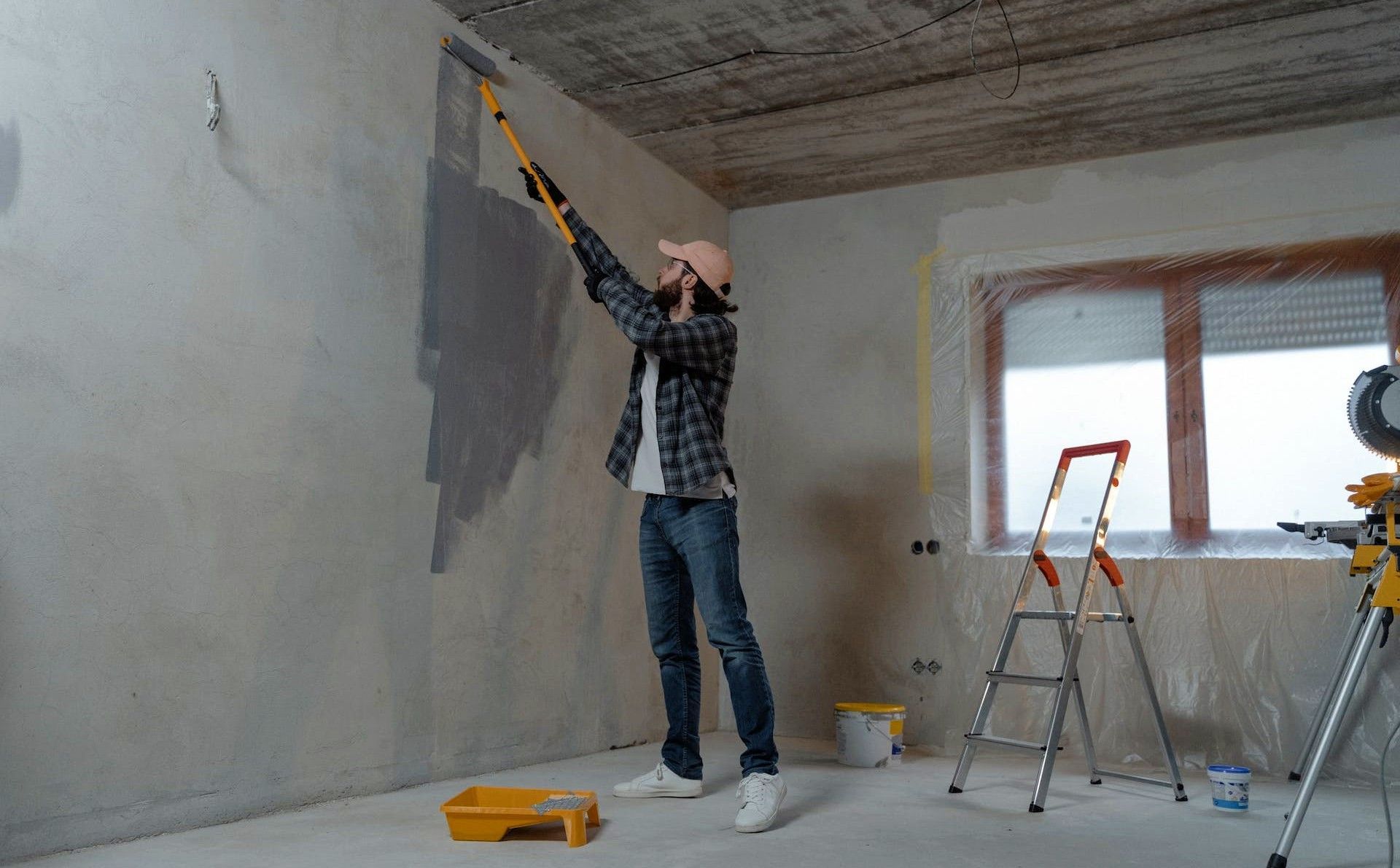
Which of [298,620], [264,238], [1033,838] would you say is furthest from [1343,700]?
[264,238]

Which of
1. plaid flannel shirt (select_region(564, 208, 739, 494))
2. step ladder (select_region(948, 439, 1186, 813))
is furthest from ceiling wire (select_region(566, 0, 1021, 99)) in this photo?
step ladder (select_region(948, 439, 1186, 813))

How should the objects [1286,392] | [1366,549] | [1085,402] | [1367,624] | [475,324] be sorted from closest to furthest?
[1367,624] → [1366,549] → [475,324] → [1286,392] → [1085,402]

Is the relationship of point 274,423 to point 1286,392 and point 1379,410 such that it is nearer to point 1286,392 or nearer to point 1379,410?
point 1379,410

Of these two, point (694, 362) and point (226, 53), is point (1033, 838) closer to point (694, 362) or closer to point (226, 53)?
point (694, 362)

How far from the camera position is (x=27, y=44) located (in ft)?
6.37

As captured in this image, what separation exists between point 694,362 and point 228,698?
126cm

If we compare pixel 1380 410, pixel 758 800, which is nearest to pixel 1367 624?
pixel 1380 410

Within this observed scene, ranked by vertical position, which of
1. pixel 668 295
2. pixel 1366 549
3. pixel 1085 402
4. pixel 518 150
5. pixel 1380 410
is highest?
pixel 518 150

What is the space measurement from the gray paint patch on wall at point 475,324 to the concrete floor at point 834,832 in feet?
2.54

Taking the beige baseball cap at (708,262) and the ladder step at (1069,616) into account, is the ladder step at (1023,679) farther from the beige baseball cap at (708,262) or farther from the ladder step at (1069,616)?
the beige baseball cap at (708,262)

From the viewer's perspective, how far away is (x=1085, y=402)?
12.0ft

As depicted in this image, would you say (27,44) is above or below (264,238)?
above

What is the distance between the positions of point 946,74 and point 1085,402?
1.24 meters

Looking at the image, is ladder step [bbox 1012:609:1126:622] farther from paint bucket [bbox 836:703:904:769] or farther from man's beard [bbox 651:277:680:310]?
man's beard [bbox 651:277:680:310]
